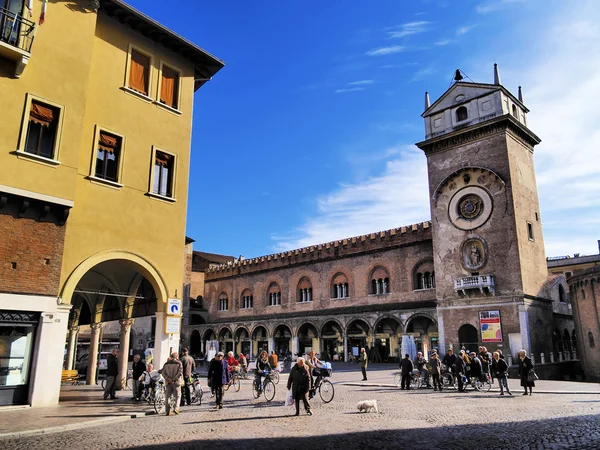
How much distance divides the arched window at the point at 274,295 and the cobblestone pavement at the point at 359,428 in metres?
29.7

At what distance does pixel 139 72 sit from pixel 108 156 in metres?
3.00

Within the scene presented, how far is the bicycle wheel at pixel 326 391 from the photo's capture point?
13312 mm

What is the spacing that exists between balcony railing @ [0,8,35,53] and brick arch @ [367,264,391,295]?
92.9ft

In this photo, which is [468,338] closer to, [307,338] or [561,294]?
[561,294]

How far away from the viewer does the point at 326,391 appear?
529 inches

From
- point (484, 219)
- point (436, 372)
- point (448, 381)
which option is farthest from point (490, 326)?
point (436, 372)

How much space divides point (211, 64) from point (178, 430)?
477 inches

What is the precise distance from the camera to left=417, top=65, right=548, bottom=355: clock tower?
27375 millimetres

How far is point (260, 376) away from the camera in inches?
565

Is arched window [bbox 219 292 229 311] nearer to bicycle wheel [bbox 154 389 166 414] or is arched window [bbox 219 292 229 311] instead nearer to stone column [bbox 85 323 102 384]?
stone column [bbox 85 323 102 384]

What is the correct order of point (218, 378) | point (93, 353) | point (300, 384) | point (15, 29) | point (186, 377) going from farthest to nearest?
1. point (93, 353)
2. point (186, 377)
3. point (218, 378)
4. point (15, 29)
5. point (300, 384)

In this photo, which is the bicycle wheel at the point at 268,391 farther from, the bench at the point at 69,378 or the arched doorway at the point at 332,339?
the arched doorway at the point at 332,339

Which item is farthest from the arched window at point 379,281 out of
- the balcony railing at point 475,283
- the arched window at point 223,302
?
the arched window at point 223,302

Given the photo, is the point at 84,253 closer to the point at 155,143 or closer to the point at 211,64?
the point at 155,143
